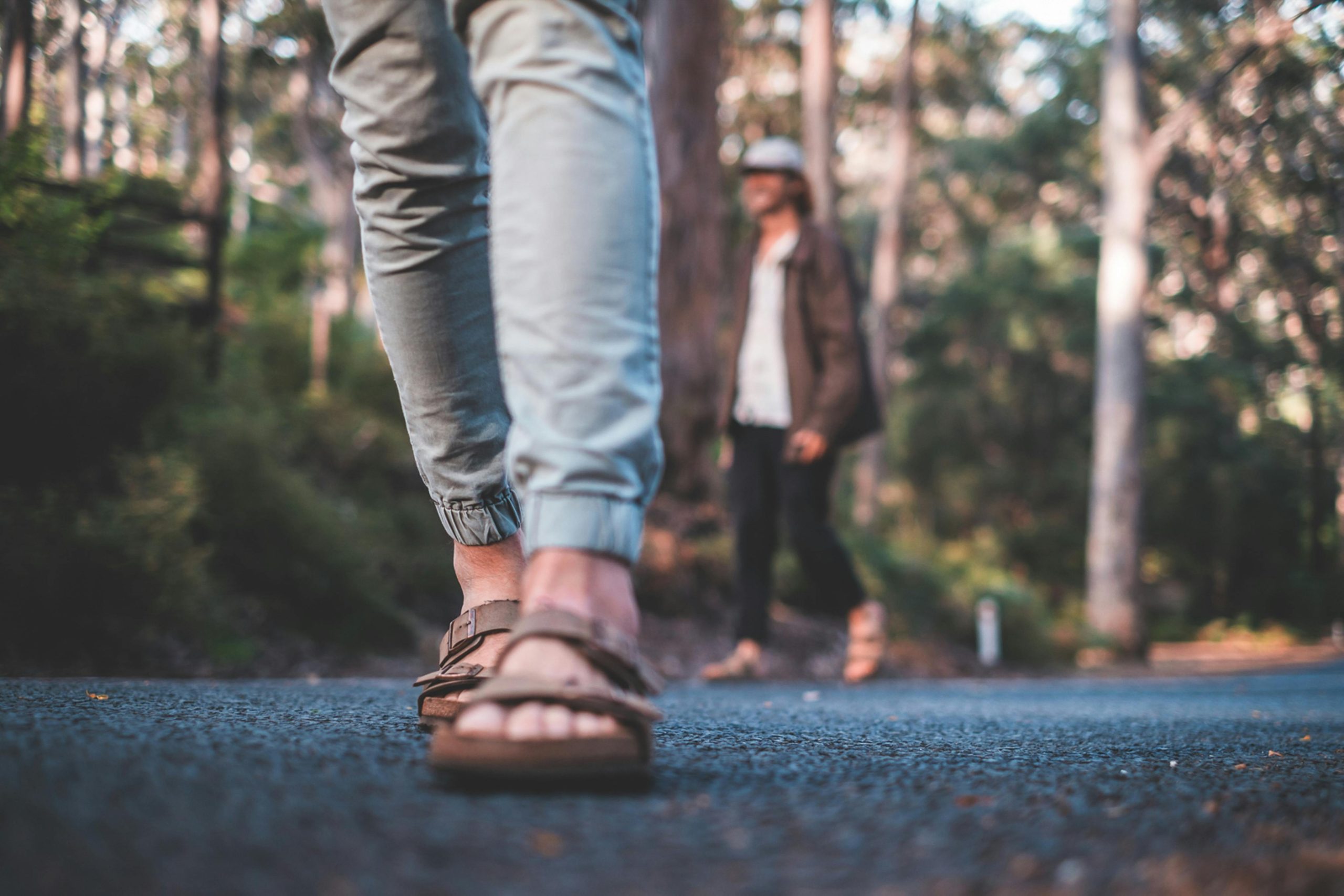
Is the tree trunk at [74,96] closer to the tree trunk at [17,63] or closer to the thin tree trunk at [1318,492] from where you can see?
the tree trunk at [17,63]

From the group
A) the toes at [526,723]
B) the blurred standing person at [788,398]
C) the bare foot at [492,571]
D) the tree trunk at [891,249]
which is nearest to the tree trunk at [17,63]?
the blurred standing person at [788,398]

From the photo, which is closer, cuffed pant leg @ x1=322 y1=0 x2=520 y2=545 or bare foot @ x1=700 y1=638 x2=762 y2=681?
cuffed pant leg @ x1=322 y1=0 x2=520 y2=545

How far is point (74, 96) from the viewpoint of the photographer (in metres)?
5.57

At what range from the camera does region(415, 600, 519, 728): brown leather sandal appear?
4.86 ft

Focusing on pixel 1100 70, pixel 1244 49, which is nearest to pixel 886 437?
pixel 1100 70

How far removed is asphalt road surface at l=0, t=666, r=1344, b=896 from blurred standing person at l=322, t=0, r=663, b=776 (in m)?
0.09

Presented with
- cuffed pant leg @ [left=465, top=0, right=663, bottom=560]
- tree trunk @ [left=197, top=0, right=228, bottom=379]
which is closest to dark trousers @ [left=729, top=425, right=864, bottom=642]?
tree trunk @ [left=197, top=0, right=228, bottom=379]

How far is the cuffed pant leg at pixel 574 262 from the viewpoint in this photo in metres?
1.13

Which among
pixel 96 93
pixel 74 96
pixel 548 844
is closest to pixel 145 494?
pixel 74 96

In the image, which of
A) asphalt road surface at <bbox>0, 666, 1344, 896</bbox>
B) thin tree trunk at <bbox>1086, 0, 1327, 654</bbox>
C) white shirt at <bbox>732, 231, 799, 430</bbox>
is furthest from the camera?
thin tree trunk at <bbox>1086, 0, 1327, 654</bbox>

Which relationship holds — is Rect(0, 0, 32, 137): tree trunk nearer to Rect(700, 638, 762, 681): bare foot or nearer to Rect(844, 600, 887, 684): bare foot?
Rect(700, 638, 762, 681): bare foot

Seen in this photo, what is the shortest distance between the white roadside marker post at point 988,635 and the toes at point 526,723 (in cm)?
780

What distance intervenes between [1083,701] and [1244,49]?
10274 mm

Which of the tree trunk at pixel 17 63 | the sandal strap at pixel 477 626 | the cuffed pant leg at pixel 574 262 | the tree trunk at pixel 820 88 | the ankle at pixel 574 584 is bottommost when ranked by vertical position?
the sandal strap at pixel 477 626
